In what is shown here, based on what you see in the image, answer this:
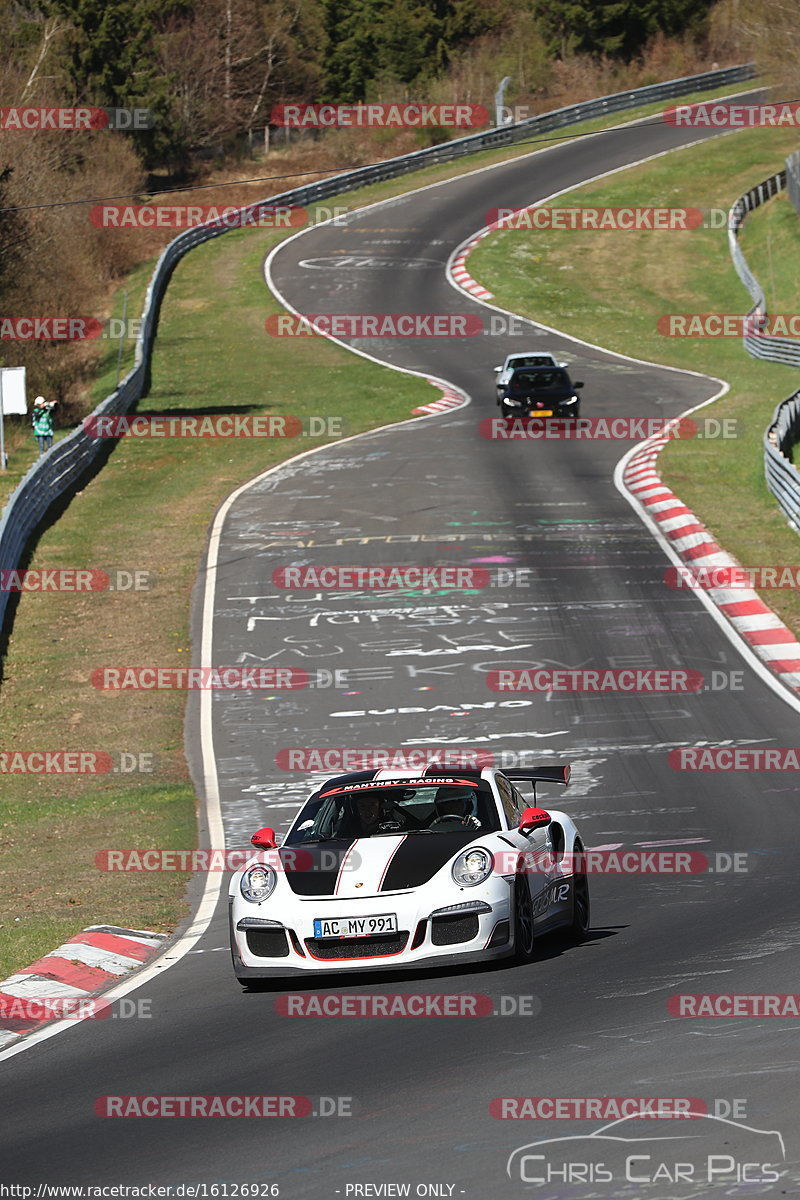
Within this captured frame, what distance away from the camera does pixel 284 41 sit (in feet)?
314

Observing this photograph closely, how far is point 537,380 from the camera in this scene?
4006 cm

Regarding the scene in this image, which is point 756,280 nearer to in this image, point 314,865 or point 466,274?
point 466,274

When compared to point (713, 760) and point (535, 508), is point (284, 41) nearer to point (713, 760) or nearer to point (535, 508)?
point (535, 508)

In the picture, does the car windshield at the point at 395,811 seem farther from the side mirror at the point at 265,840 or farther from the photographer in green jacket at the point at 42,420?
the photographer in green jacket at the point at 42,420

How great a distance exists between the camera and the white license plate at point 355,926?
1017 cm

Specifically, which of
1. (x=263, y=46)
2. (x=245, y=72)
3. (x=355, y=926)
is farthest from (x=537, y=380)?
(x=263, y=46)

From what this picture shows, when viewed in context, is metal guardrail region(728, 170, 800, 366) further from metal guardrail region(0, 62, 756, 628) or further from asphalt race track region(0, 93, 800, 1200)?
metal guardrail region(0, 62, 756, 628)

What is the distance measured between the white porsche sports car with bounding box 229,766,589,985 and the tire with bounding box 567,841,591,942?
0.4 inches

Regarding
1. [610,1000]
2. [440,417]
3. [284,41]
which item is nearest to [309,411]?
[440,417]

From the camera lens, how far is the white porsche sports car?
33.5 ft

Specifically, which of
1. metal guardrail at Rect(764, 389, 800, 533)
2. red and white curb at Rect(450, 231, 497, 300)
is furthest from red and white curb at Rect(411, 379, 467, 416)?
red and white curb at Rect(450, 231, 497, 300)

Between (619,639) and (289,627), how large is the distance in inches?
196

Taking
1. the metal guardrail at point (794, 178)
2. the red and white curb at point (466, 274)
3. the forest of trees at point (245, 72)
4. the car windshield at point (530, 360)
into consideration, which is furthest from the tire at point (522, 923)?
the metal guardrail at point (794, 178)

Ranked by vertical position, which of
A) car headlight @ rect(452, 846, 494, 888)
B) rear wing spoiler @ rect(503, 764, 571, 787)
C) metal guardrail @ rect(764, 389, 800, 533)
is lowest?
metal guardrail @ rect(764, 389, 800, 533)
